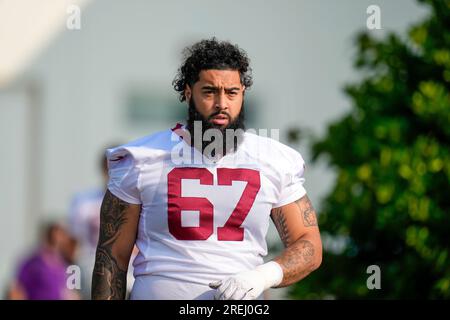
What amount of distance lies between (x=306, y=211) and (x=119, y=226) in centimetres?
78

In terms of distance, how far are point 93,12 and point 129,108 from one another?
1.12 metres

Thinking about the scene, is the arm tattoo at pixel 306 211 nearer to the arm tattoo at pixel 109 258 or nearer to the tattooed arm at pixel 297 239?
the tattooed arm at pixel 297 239

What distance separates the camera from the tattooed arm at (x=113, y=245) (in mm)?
4617

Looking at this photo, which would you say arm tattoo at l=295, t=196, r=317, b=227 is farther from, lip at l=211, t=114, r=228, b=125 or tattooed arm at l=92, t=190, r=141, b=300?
tattooed arm at l=92, t=190, r=141, b=300

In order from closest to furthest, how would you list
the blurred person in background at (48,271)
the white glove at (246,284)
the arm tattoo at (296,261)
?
the white glove at (246,284)
the arm tattoo at (296,261)
the blurred person in background at (48,271)

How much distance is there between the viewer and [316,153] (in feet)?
26.8

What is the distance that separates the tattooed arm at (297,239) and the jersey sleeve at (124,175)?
1.92 feet

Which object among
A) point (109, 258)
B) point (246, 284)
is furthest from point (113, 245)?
point (246, 284)

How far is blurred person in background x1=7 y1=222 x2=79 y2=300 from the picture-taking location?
Answer: 354 inches

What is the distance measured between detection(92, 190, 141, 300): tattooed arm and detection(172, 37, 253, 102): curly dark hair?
578 millimetres

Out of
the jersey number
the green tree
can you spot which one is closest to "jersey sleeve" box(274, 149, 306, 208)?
the jersey number

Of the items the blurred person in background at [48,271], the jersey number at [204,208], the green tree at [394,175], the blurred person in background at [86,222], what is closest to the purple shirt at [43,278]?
the blurred person in background at [48,271]

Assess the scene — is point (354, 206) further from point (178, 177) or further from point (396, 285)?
point (178, 177)

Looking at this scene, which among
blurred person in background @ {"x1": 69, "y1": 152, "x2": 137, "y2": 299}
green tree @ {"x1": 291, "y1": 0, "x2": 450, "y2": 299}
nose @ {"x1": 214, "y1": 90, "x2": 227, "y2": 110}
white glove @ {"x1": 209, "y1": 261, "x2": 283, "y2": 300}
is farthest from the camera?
blurred person in background @ {"x1": 69, "y1": 152, "x2": 137, "y2": 299}
